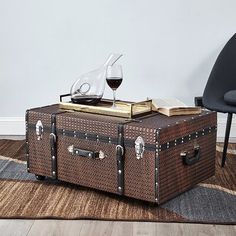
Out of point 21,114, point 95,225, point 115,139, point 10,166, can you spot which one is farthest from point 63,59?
point 95,225

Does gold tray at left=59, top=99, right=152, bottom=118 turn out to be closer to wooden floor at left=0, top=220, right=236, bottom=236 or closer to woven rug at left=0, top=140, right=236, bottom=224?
woven rug at left=0, top=140, right=236, bottom=224

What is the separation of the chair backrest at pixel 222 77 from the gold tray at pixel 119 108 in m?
0.62

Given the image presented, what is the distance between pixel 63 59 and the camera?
379 cm

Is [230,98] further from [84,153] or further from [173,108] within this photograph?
[84,153]

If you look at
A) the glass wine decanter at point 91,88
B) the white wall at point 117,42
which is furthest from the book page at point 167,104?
the white wall at point 117,42

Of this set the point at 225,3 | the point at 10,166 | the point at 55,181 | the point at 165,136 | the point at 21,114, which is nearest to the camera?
the point at 165,136

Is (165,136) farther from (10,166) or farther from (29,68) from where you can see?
(29,68)

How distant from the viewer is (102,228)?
86.6 inches

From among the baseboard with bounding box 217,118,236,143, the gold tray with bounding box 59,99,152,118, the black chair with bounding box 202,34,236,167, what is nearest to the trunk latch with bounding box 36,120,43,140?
the gold tray with bounding box 59,99,152,118

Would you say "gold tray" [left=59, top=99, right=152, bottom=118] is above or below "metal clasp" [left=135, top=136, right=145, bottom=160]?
above

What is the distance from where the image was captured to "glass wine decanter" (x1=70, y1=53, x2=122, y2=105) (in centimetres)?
266

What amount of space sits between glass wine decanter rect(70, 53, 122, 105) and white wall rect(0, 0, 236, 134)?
107 cm

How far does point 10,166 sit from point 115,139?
0.87m

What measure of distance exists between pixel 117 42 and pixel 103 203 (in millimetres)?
1537
